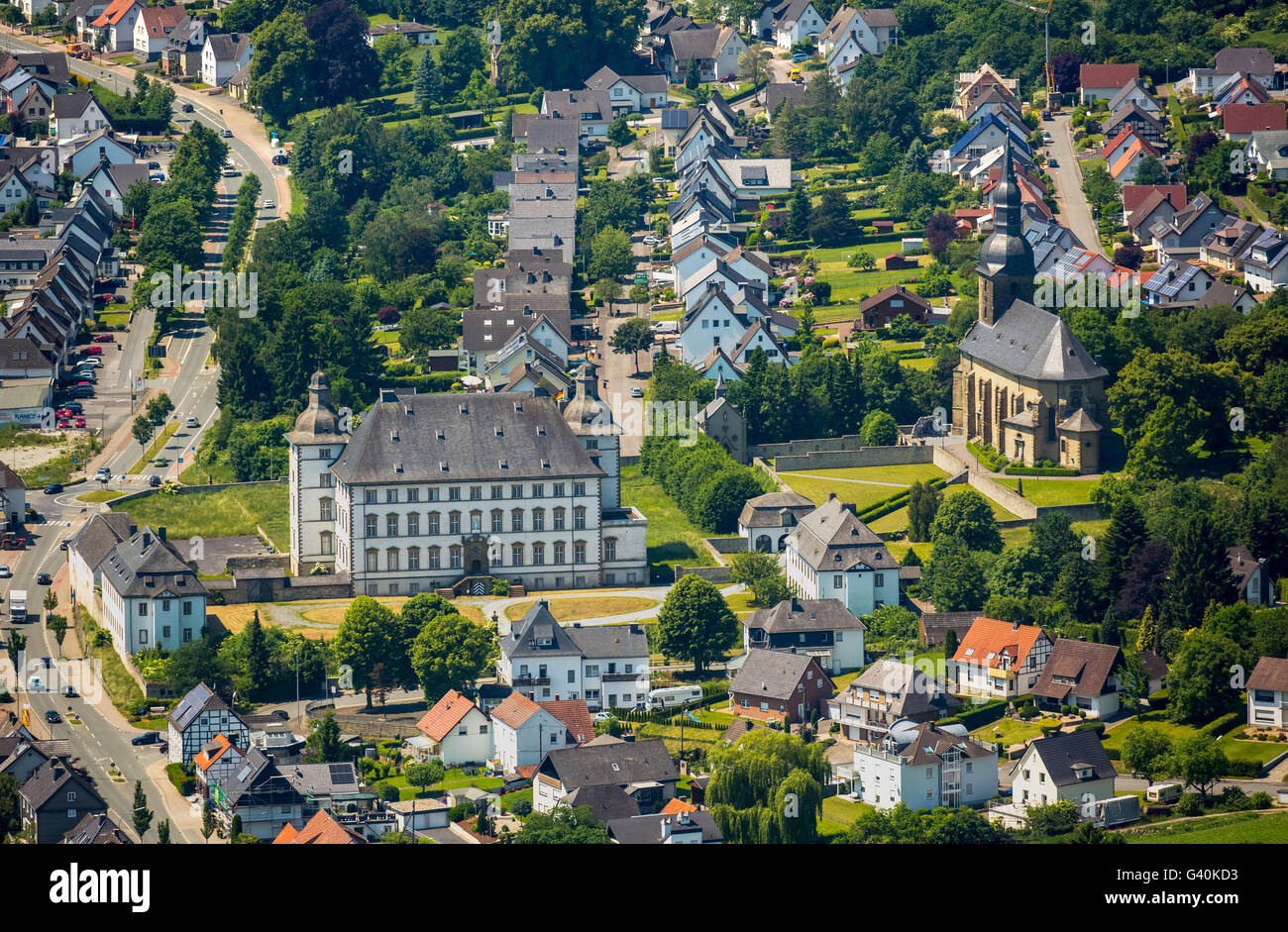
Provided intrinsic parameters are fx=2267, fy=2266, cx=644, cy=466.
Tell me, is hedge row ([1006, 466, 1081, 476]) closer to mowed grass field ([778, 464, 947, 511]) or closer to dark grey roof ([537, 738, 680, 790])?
mowed grass field ([778, 464, 947, 511])

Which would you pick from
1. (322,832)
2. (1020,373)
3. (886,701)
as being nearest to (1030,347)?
(1020,373)

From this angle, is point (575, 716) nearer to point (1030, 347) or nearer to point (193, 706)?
point (193, 706)

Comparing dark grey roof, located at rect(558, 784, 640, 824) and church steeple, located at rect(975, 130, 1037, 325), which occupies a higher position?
church steeple, located at rect(975, 130, 1037, 325)

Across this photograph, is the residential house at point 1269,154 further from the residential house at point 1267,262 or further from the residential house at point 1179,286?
the residential house at point 1179,286

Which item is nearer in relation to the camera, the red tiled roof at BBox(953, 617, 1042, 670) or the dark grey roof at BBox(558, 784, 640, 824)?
the dark grey roof at BBox(558, 784, 640, 824)

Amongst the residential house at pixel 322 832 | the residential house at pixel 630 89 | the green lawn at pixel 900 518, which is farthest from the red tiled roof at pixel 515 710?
the residential house at pixel 630 89

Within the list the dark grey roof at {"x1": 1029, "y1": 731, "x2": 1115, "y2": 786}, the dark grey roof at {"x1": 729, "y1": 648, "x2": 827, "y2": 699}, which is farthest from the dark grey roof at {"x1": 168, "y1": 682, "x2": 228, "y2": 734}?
the dark grey roof at {"x1": 1029, "y1": 731, "x2": 1115, "y2": 786}

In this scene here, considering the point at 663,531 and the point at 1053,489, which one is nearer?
the point at 663,531
